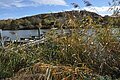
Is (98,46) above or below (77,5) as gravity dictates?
below

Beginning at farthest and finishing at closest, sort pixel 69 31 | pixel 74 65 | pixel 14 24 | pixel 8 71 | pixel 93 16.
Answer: pixel 14 24, pixel 93 16, pixel 69 31, pixel 8 71, pixel 74 65

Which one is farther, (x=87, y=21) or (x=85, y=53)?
(x=87, y=21)

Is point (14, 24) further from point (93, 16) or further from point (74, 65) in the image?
point (74, 65)

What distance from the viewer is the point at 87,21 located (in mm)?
6738

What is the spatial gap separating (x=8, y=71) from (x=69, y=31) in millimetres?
1330

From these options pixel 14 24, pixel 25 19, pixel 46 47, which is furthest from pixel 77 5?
pixel 25 19

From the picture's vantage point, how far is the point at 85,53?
19.3 ft

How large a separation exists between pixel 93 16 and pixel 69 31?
0.82m

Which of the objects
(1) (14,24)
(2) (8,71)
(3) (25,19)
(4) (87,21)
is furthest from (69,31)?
(3) (25,19)

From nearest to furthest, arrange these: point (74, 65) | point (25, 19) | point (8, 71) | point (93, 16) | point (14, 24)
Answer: point (74, 65), point (8, 71), point (93, 16), point (14, 24), point (25, 19)

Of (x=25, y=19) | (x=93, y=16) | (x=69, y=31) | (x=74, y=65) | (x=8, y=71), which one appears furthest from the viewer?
(x=25, y=19)

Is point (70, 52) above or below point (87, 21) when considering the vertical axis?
below

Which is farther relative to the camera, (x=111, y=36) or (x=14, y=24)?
A: (x=14, y=24)

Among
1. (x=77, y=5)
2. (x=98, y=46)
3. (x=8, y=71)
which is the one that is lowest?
(x=8, y=71)
